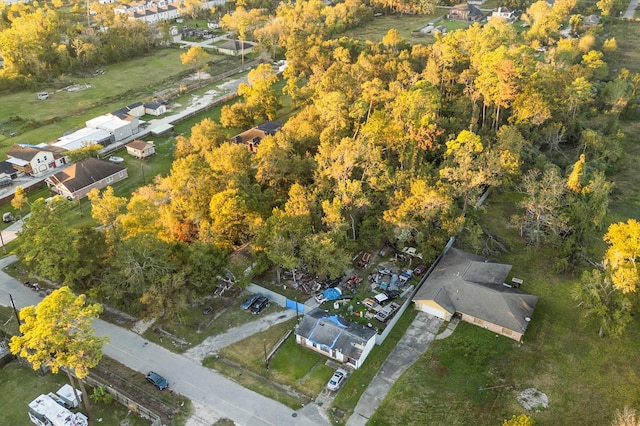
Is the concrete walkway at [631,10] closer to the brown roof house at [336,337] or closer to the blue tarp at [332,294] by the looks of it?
the blue tarp at [332,294]

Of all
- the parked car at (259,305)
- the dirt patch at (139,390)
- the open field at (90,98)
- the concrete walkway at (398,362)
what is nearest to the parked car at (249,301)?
the parked car at (259,305)

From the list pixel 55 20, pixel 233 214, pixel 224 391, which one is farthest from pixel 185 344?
pixel 55 20

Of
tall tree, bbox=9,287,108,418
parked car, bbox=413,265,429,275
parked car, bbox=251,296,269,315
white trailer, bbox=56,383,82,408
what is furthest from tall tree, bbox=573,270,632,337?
white trailer, bbox=56,383,82,408

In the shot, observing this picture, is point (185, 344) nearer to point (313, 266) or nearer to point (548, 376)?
point (313, 266)

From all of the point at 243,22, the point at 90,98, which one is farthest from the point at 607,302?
the point at 243,22

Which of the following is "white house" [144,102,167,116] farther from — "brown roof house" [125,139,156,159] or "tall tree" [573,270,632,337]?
"tall tree" [573,270,632,337]

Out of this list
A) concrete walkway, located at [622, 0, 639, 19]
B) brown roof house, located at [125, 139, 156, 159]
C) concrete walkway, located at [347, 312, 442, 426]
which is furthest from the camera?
concrete walkway, located at [622, 0, 639, 19]
